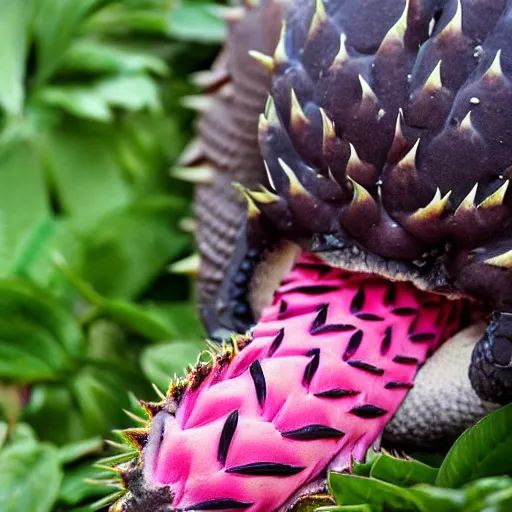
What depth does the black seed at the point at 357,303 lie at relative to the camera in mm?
537

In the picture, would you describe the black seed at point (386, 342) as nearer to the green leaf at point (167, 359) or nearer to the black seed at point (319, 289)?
the black seed at point (319, 289)

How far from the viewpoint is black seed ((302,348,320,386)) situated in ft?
1.59

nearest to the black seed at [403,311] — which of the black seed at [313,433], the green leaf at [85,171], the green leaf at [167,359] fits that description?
the black seed at [313,433]

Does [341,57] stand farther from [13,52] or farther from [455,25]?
[13,52]

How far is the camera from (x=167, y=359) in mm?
718

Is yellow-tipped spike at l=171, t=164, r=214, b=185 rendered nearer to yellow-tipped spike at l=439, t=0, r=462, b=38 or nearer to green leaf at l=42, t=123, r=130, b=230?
green leaf at l=42, t=123, r=130, b=230

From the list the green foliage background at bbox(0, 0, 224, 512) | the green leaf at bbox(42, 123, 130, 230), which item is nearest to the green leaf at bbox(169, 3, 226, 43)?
the green foliage background at bbox(0, 0, 224, 512)

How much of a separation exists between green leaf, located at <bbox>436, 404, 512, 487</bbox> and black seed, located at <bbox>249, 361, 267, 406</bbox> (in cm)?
11

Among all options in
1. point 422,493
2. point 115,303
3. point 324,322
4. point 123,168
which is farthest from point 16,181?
point 422,493

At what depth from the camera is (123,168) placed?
967mm

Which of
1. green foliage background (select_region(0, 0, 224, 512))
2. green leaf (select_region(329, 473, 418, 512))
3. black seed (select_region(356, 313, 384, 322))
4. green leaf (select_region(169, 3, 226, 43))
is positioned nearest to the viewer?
green leaf (select_region(329, 473, 418, 512))

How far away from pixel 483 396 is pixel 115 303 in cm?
39

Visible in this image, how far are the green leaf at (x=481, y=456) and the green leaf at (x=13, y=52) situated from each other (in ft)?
2.07

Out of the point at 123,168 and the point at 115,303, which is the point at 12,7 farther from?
the point at 115,303
